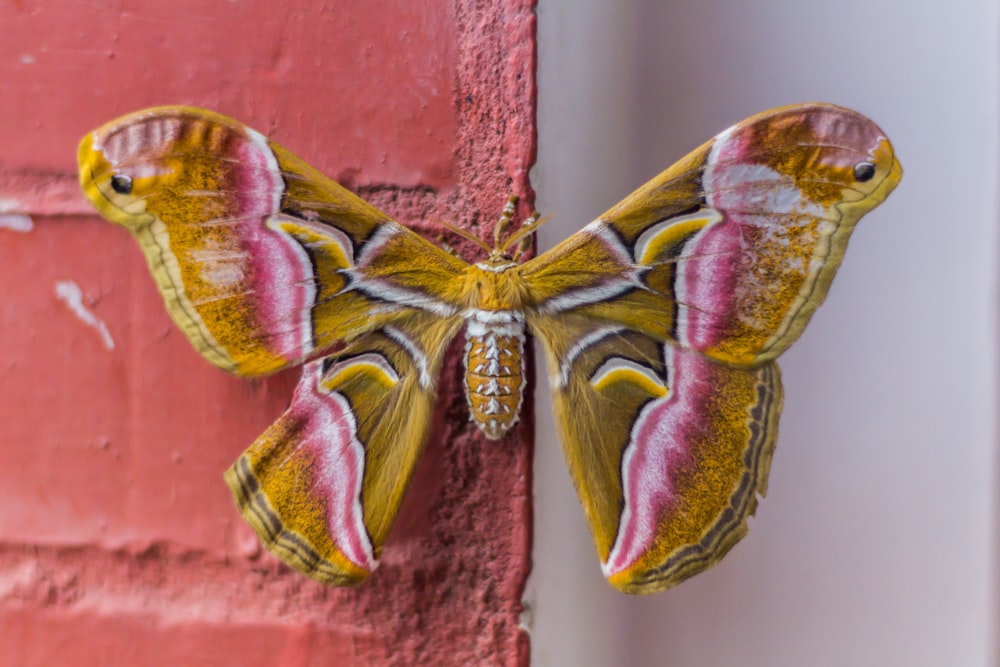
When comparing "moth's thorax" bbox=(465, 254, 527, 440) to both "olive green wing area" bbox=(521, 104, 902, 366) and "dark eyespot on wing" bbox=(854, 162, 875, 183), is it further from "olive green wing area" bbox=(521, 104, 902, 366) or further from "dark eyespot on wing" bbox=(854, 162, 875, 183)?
"dark eyespot on wing" bbox=(854, 162, 875, 183)

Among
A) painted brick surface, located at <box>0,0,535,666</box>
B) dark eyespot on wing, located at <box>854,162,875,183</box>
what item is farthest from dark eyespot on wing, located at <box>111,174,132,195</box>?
dark eyespot on wing, located at <box>854,162,875,183</box>

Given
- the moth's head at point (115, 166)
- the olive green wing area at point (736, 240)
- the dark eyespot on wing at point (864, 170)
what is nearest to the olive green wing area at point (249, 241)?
the moth's head at point (115, 166)

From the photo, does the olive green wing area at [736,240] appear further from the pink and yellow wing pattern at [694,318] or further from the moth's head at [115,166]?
the moth's head at [115,166]

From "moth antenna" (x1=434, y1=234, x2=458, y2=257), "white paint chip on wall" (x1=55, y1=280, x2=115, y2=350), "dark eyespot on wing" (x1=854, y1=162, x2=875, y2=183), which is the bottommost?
"white paint chip on wall" (x1=55, y1=280, x2=115, y2=350)

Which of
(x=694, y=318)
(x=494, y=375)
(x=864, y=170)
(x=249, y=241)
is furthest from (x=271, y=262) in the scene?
(x=864, y=170)

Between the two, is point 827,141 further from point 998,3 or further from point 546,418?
point 998,3

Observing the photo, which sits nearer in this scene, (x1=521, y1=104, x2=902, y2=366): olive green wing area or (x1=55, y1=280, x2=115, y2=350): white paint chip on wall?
(x1=521, y1=104, x2=902, y2=366): olive green wing area

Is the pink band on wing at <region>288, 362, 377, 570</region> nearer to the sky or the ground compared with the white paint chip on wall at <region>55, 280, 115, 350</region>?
nearer to the ground

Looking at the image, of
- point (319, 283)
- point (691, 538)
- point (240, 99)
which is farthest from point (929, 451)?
point (240, 99)
